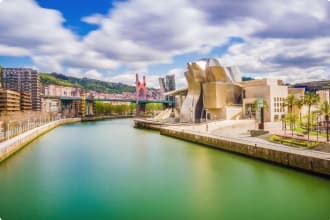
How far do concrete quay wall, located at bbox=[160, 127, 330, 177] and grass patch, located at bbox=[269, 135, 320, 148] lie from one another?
2.05 meters

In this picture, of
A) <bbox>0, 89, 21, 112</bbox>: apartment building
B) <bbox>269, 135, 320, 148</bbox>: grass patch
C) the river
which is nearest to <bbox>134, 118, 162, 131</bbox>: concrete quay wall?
<bbox>0, 89, 21, 112</bbox>: apartment building

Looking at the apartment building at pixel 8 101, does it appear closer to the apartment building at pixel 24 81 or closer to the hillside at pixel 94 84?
the apartment building at pixel 24 81

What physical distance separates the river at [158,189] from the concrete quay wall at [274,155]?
36 cm

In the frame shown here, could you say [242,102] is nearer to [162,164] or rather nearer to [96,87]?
[162,164]

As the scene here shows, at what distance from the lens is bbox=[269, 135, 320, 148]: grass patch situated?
15.6 meters

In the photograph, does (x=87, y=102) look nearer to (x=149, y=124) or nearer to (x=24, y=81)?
(x=24, y=81)

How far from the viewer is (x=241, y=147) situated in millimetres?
17594

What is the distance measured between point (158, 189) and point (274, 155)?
6.60m

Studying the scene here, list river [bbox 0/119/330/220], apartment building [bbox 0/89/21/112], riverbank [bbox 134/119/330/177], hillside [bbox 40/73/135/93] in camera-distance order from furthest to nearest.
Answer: hillside [bbox 40/73/135/93]
apartment building [bbox 0/89/21/112]
riverbank [bbox 134/119/330/177]
river [bbox 0/119/330/220]

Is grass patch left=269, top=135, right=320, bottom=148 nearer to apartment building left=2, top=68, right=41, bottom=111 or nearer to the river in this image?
the river

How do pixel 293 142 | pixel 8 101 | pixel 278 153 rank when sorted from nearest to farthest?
pixel 278 153 → pixel 293 142 → pixel 8 101

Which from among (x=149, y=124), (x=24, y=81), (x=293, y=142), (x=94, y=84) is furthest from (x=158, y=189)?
(x=94, y=84)

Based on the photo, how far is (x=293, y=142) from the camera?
16.8 metres

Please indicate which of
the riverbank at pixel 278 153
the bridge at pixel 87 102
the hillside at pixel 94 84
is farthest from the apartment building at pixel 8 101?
the hillside at pixel 94 84
